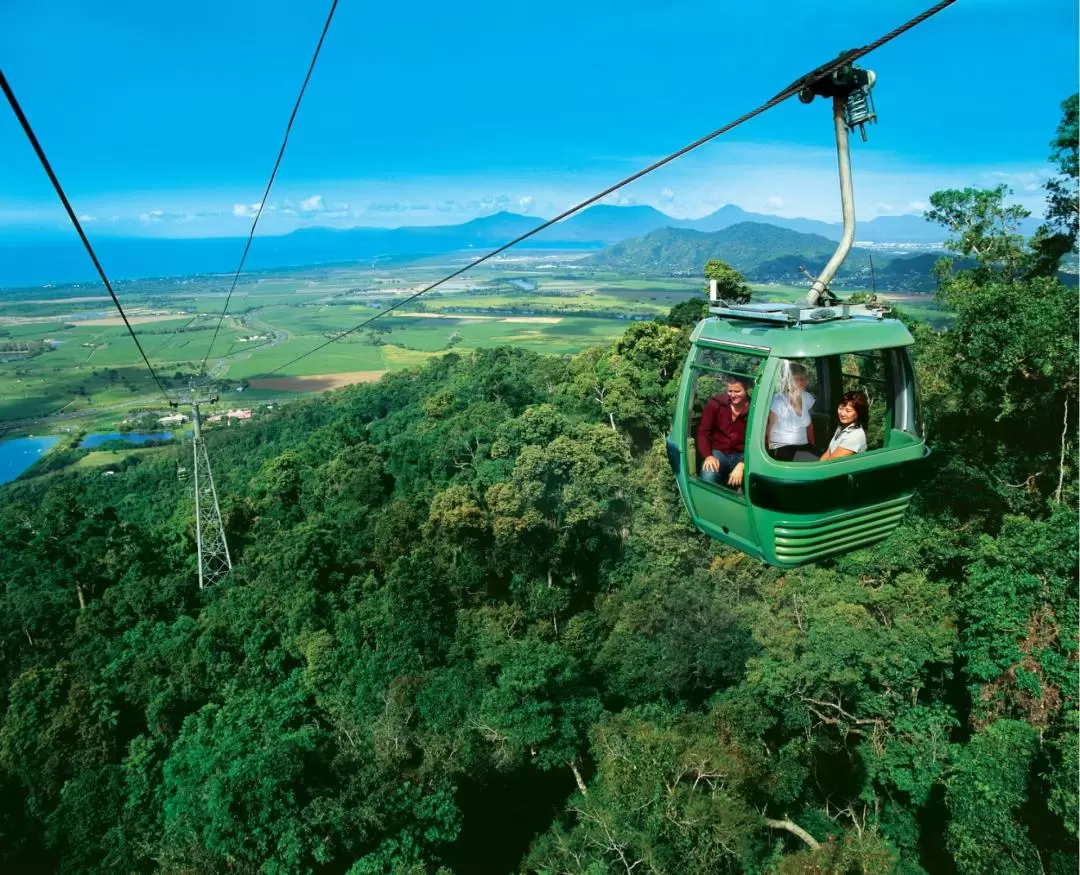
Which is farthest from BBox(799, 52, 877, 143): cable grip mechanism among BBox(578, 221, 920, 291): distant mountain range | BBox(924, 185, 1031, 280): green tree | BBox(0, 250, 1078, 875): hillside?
BBox(578, 221, 920, 291): distant mountain range

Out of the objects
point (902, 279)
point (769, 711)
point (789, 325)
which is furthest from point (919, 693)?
point (902, 279)

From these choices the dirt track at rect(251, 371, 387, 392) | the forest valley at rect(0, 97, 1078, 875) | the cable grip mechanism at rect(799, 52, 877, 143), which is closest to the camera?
the cable grip mechanism at rect(799, 52, 877, 143)

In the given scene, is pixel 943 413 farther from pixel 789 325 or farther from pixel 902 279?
pixel 789 325

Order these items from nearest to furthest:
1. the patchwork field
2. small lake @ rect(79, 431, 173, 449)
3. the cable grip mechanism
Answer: the cable grip mechanism
small lake @ rect(79, 431, 173, 449)
the patchwork field

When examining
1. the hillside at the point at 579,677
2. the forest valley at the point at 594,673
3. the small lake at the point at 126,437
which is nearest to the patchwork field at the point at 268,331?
the small lake at the point at 126,437

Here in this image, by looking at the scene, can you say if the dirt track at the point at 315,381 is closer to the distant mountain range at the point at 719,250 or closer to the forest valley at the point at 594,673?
the distant mountain range at the point at 719,250

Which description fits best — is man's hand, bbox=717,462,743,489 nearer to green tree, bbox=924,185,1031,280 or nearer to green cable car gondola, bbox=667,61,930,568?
green cable car gondola, bbox=667,61,930,568
